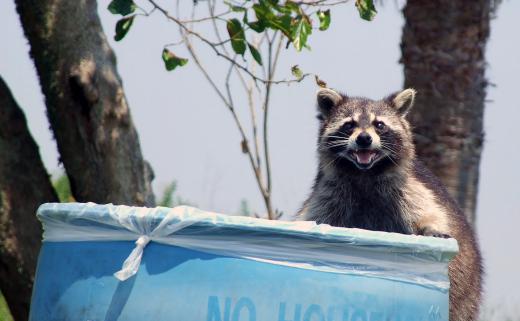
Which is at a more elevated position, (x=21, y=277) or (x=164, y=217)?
(x=164, y=217)

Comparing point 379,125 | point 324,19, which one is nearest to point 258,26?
point 324,19

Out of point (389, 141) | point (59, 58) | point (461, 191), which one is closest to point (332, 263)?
point (389, 141)

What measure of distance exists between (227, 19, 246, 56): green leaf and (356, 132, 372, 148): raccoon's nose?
2.37 ft

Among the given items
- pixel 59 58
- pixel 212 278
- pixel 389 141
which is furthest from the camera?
pixel 59 58


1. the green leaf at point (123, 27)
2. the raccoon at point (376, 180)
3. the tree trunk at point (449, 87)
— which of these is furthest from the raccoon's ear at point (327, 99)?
the tree trunk at point (449, 87)

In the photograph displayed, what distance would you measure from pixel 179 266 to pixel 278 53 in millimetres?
3428

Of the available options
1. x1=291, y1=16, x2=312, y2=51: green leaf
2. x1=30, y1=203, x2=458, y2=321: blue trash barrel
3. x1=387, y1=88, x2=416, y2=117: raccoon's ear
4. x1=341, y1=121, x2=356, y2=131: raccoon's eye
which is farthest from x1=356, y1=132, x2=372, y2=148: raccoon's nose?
x1=30, y1=203, x2=458, y2=321: blue trash barrel

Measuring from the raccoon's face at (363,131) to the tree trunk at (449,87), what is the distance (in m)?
1.52

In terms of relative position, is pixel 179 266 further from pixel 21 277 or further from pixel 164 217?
pixel 21 277

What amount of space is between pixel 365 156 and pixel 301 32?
0.63 metres

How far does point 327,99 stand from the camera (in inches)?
197

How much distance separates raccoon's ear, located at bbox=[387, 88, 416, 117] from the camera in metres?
4.93

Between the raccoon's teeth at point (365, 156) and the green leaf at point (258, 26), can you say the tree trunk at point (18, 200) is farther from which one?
the raccoon's teeth at point (365, 156)

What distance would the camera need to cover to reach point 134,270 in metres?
2.92
